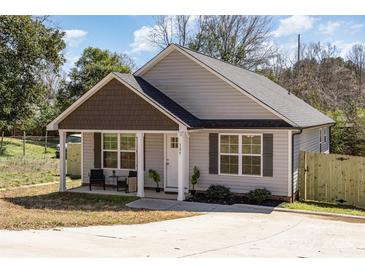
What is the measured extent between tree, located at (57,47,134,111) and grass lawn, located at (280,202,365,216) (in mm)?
27987

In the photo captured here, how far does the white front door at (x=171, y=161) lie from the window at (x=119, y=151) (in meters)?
1.48

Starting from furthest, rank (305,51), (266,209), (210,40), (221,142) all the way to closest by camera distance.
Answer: (305,51)
(210,40)
(221,142)
(266,209)

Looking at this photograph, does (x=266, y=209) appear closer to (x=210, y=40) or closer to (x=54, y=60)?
(x=54, y=60)

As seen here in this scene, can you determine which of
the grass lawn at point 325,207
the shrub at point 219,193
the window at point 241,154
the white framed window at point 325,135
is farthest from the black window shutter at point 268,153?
the white framed window at point 325,135

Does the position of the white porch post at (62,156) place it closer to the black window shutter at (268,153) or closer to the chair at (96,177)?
the chair at (96,177)

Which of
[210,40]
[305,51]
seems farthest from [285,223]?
[305,51]

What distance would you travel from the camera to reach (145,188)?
18.3 metres

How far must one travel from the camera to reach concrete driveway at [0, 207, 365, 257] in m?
8.46

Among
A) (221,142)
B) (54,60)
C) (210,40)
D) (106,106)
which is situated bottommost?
(221,142)

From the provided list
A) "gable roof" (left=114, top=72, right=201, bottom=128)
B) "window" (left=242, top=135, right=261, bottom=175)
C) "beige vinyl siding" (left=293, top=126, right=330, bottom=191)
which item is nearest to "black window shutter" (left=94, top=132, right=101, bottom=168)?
"gable roof" (left=114, top=72, right=201, bottom=128)

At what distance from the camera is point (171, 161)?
58.3 ft

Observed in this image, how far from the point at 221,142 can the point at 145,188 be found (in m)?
3.83

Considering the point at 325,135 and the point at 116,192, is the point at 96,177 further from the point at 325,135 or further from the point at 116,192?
the point at 325,135

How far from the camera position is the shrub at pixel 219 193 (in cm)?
1647
